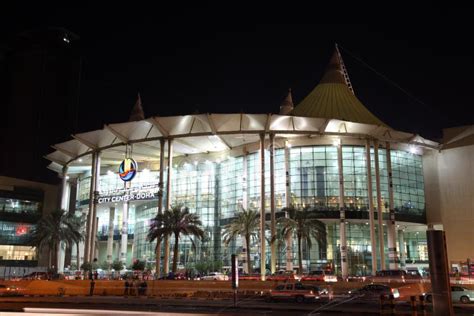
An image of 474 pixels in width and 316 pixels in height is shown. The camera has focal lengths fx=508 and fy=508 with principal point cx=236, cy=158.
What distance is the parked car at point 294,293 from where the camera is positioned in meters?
34.1

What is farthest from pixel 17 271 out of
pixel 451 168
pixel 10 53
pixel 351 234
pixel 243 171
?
pixel 10 53

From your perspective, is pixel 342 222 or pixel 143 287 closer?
pixel 143 287

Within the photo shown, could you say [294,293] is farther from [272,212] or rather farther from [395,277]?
[272,212]

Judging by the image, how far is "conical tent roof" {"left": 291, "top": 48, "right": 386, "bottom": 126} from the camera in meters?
75.9

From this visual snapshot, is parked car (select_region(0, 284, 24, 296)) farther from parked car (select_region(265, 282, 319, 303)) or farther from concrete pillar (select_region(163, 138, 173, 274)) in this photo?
concrete pillar (select_region(163, 138, 173, 274))

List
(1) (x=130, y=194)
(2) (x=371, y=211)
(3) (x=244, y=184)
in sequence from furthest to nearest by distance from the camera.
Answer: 1. (1) (x=130, y=194)
2. (3) (x=244, y=184)
3. (2) (x=371, y=211)

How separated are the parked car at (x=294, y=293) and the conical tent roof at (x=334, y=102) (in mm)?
42809

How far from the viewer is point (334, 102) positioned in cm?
7894

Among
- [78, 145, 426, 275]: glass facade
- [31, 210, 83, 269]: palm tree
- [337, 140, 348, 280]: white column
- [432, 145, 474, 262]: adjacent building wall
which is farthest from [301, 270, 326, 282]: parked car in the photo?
[31, 210, 83, 269]: palm tree

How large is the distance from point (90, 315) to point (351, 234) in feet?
187

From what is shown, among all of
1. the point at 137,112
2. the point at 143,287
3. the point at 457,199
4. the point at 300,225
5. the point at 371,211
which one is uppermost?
the point at 137,112

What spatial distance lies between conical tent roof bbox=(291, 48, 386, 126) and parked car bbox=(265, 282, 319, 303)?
42809mm

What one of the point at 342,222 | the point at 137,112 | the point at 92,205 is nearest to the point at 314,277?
the point at 342,222

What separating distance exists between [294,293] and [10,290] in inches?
888
